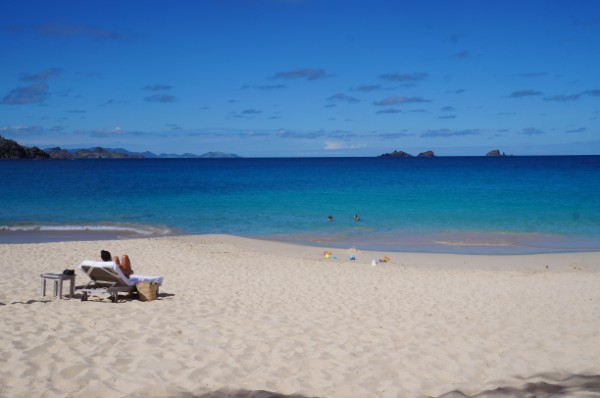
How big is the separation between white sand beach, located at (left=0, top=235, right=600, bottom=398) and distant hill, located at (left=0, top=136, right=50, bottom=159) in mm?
165177

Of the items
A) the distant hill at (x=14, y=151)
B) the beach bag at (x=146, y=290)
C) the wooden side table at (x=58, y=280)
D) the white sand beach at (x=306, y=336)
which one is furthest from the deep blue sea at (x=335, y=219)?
the distant hill at (x=14, y=151)

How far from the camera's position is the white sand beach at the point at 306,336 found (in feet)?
18.7

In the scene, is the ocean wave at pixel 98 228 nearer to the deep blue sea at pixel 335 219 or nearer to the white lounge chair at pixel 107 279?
the deep blue sea at pixel 335 219

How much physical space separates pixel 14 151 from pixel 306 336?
17571cm

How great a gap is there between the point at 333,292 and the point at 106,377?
6.33 meters

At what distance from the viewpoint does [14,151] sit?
159125 millimetres

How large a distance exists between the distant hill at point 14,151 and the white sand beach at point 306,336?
165 meters

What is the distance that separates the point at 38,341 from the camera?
6.63 meters

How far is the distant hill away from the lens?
514 ft

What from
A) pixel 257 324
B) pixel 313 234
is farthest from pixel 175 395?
pixel 313 234

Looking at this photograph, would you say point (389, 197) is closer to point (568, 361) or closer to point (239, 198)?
point (239, 198)

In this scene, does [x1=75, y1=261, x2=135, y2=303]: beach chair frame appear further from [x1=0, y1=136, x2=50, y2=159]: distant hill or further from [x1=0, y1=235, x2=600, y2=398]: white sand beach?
[x1=0, y1=136, x2=50, y2=159]: distant hill

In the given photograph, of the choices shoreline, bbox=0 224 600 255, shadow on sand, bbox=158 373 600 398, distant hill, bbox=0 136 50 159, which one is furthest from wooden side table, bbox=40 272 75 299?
distant hill, bbox=0 136 50 159

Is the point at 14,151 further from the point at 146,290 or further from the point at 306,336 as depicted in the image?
the point at 306,336
